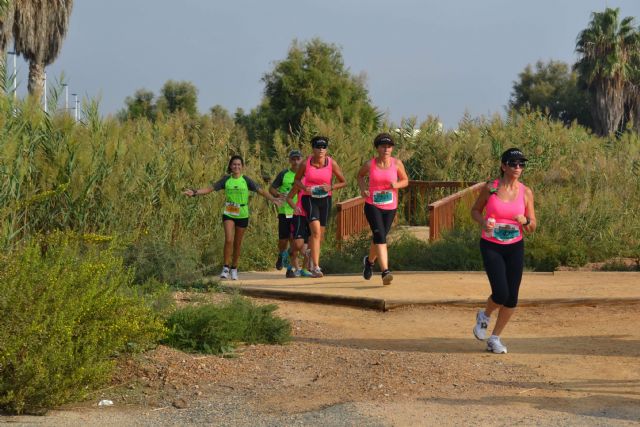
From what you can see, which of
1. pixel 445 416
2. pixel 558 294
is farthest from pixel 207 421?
pixel 558 294

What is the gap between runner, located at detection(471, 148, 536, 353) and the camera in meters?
9.06

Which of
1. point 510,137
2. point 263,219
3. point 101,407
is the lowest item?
point 101,407

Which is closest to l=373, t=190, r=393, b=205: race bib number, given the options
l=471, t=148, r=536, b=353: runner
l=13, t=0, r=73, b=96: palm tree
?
l=471, t=148, r=536, b=353: runner

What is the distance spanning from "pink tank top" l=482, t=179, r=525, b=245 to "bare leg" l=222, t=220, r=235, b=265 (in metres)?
4.97

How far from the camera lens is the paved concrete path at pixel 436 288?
11.7 m

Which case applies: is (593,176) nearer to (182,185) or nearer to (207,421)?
(182,185)

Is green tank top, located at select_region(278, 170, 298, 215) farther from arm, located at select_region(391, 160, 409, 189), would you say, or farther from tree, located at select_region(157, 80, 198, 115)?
tree, located at select_region(157, 80, 198, 115)

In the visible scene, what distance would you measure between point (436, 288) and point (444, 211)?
14.8ft

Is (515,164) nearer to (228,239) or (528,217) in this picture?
(528,217)

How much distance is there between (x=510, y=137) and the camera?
2492 centimetres

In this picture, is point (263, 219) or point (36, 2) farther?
point (36, 2)

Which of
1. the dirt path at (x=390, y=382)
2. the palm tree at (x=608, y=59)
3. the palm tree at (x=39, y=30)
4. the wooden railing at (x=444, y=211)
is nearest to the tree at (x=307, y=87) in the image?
the palm tree at (x=39, y=30)

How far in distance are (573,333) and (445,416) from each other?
151 inches

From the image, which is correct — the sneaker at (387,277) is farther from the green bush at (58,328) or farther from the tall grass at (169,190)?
the green bush at (58,328)
